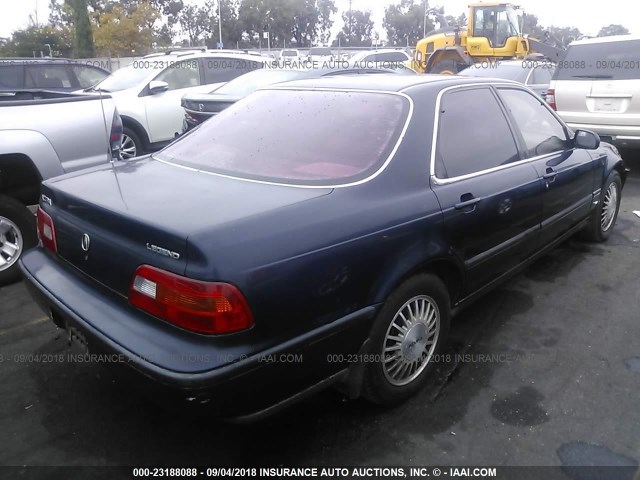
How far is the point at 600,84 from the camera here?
7293 mm

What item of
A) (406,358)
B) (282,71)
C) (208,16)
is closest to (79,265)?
(406,358)

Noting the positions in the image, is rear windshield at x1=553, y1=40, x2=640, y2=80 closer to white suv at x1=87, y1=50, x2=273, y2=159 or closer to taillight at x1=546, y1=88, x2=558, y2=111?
taillight at x1=546, y1=88, x2=558, y2=111

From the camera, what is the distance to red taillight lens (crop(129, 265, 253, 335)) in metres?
1.97

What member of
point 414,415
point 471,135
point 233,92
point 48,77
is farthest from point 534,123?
point 48,77

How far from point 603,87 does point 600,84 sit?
0.06 meters

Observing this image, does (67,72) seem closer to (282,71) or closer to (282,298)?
(282,71)

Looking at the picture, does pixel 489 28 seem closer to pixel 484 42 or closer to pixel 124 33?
pixel 484 42

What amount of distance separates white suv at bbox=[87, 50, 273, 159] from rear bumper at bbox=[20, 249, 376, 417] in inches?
244

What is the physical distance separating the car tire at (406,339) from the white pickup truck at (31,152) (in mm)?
→ 3206

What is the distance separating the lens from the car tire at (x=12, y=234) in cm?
425

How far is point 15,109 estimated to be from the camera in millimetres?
4293

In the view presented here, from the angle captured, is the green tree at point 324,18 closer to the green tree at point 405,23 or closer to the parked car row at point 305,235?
the green tree at point 405,23

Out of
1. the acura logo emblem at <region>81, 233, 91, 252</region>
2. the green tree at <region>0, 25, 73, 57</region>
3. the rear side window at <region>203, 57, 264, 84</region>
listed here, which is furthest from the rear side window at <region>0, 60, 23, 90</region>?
the green tree at <region>0, 25, 73, 57</region>

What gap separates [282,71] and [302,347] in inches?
262
